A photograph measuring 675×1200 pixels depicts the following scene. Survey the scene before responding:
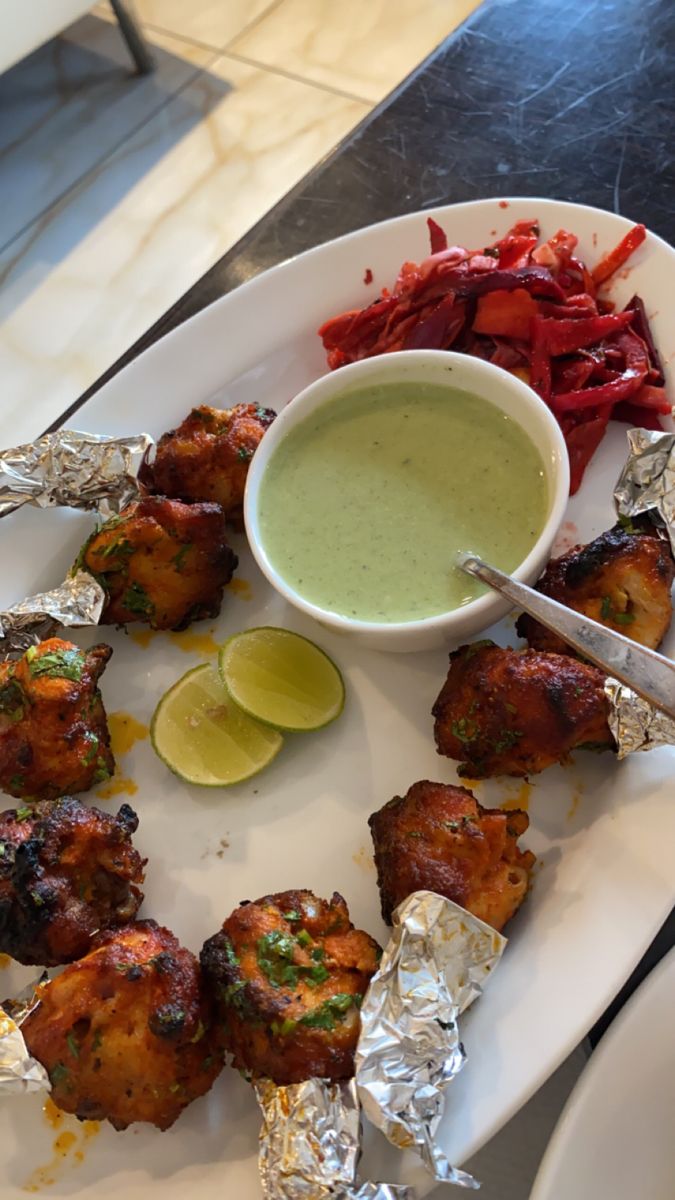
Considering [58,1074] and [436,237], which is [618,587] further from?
[58,1074]

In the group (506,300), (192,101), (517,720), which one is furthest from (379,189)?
(517,720)

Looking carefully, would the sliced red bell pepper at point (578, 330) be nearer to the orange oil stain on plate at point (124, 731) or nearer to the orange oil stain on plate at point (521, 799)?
the orange oil stain on plate at point (521, 799)

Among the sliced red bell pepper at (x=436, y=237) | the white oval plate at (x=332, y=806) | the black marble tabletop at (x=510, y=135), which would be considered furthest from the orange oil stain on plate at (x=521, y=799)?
the black marble tabletop at (x=510, y=135)

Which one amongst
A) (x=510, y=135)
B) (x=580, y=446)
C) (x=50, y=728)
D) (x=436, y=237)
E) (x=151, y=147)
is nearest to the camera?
(x=50, y=728)

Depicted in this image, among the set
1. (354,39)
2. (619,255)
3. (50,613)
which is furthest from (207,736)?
(354,39)

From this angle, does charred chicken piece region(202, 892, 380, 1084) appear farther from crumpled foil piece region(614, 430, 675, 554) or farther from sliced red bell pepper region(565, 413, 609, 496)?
sliced red bell pepper region(565, 413, 609, 496)

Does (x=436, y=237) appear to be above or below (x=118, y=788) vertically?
above

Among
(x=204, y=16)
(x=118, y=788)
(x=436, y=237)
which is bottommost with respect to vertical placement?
(x=118, y=788)
